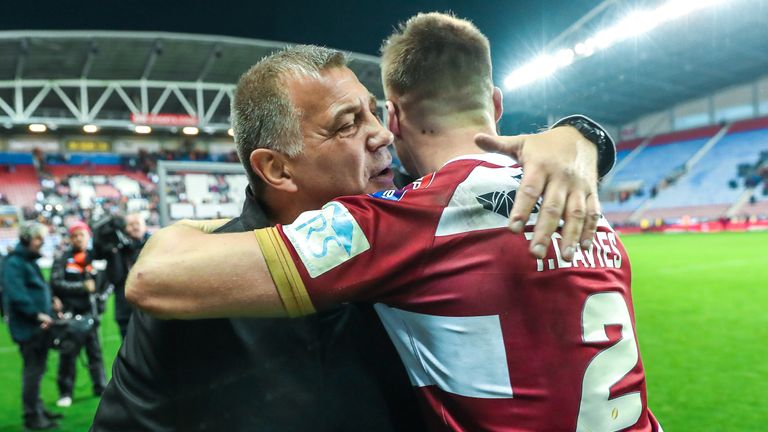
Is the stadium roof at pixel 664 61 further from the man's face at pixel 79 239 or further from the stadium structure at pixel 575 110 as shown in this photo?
the man's face at pixel 79 239

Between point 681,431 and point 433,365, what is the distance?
3.68m

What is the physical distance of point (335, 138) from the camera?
1595mm

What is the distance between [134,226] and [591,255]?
5.69m

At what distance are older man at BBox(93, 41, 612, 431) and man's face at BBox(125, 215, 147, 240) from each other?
5003 mm

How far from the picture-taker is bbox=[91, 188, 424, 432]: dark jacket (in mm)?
1344

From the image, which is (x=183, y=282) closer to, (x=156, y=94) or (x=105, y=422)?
(x=105, y=422)

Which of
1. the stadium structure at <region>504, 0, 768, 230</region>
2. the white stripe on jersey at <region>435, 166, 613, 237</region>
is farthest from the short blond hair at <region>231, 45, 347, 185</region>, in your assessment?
the stadium structure at <region>504, 0, 768, 230</region>

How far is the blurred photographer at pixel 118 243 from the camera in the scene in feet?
20.2

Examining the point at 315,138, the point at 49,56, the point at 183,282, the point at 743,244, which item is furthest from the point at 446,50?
the point at 49,56

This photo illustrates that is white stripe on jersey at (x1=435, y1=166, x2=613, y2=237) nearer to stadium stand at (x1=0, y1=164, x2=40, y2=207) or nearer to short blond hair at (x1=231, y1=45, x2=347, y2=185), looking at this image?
short blond hair at (x1=231, y1=45, x2=347, y2=185)

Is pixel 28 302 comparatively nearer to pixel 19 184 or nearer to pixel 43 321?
pixel 43 321

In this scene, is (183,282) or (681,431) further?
(681,431)

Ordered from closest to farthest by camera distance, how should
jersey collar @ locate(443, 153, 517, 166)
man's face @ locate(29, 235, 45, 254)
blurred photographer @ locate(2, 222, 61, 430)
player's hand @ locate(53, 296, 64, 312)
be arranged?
1. jersey collar @ locate(443, 153, 517, 166)
2. blurred photographer @ locate(2, 222, 61, 430)
3. man's face @ locate(29, 235, 45, 254)
4. player's hand @ locate(53, 296, 64, 312)

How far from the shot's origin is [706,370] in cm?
566
